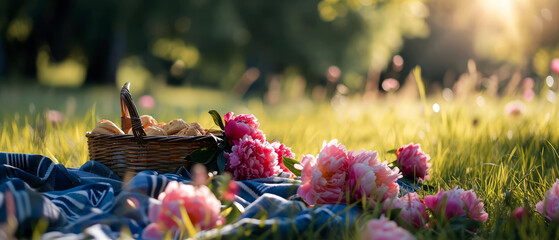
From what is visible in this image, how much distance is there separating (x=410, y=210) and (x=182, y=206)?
27.0 inches

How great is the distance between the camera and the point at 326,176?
1668mm

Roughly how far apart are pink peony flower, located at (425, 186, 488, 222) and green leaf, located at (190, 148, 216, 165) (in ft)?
3.18

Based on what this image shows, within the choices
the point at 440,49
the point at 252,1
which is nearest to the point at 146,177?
the point at 252,1

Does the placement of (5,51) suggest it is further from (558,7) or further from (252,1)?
(558,7)

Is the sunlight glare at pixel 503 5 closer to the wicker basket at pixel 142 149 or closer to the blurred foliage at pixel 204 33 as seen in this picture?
the blurred foliage at pixel 204 33

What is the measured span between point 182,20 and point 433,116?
26.2 feet

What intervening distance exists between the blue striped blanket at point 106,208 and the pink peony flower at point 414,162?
52 centimetres

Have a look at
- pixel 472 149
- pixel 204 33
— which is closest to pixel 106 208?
pixel 472 149

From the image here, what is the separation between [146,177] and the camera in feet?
5.55

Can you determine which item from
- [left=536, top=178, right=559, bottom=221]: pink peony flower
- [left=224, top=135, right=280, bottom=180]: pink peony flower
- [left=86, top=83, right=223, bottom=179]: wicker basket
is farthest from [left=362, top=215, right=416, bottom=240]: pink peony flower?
[left=86, top=83, right=223, bottom=179]: wicker basket

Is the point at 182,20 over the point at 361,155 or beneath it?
over

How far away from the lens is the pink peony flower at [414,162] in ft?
7.00

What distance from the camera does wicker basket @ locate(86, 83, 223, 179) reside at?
2.08 meters

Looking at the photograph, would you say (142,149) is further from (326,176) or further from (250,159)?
(326,176)
